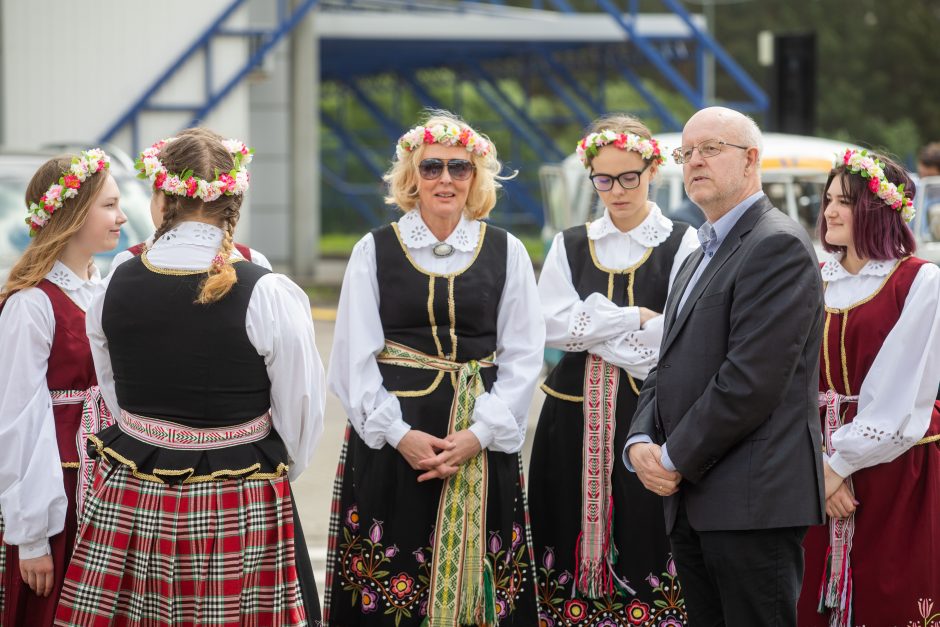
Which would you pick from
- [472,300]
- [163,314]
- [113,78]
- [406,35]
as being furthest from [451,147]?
[406,35]

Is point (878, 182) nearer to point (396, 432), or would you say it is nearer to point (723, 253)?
point (723, 253)

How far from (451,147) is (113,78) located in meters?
12.5

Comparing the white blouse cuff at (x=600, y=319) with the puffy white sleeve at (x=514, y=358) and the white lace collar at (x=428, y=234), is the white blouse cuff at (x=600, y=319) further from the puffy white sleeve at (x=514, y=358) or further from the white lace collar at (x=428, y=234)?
the white lace collar at (x=428, y=234)

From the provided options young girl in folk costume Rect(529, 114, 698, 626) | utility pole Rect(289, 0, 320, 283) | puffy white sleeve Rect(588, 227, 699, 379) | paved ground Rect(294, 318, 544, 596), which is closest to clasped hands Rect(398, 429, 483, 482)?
young girl in folk costume Rect(529, 114, 698, 626)

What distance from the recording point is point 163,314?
3.39 meters

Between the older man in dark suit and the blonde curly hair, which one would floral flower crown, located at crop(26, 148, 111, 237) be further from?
the older man in dark suit

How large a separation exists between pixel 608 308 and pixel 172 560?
6.11 ft

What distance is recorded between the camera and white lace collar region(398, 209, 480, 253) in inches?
175

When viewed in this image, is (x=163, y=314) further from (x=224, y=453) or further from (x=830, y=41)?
(x=830, y=41)

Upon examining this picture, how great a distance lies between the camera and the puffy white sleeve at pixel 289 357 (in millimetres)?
3418

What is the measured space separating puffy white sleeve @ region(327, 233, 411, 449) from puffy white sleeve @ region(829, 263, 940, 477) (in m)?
1.47

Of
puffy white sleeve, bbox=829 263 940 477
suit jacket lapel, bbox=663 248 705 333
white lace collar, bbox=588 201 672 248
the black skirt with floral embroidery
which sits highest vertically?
white lace collar, bbox=588 201 672 248

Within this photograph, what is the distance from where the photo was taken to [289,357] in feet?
11.4

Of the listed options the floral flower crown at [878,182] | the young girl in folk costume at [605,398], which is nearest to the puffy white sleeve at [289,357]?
the young girl in folk costume at [605,398]
